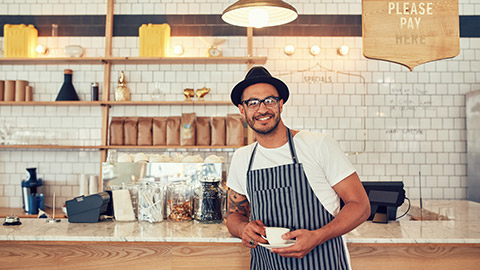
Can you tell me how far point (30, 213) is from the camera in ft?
14.7

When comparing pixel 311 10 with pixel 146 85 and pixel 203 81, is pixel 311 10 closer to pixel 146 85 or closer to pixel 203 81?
pixel 203 81

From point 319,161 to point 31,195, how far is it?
12.3 ft

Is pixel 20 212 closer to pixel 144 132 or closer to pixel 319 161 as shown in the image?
pixel 144 132

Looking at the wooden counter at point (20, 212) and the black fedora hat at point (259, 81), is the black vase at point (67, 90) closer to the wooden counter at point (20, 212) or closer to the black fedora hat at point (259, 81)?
the wooden counter at point (20, 212)

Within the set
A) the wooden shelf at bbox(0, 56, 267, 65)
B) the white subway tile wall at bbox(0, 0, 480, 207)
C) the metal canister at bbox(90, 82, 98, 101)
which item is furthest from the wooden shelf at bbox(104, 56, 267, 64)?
the metal canister at bbox(90, 82, 98, 101)

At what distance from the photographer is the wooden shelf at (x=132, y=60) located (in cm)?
450

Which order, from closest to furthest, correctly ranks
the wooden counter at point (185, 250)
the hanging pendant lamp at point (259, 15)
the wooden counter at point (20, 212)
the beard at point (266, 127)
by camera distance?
1. the beard at point (266, 127)
2. the wooden counter at point (185, 250)
3. the hanging pendant lamp at point (259, 15)
4. the wooden counter at point (20, 212)

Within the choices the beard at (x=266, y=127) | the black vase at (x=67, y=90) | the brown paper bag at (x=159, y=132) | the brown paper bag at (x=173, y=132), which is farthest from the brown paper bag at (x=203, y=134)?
the beard at (x=266, y=127)

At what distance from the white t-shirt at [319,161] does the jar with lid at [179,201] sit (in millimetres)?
933

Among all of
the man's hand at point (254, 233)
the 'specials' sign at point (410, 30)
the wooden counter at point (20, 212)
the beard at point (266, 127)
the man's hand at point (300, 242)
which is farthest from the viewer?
the wooden counter at point (20, 212)

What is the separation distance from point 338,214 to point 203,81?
3265mm

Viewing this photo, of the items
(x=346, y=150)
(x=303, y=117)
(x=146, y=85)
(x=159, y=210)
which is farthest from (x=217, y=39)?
(x=159, y=210)

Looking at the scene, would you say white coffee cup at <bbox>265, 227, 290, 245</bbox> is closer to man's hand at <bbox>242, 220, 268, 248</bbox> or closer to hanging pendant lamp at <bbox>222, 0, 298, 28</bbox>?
man's hand at <bbox>242, 220, 268, 248</bbox>

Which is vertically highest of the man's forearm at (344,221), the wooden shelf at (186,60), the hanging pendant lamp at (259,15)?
the wooden shelf at (186,60)
